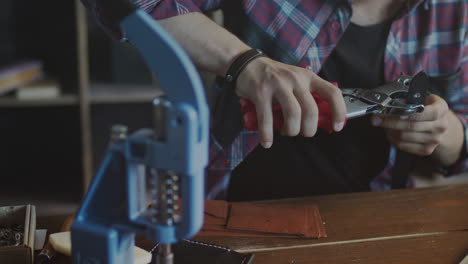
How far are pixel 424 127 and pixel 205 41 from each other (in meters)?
0.43

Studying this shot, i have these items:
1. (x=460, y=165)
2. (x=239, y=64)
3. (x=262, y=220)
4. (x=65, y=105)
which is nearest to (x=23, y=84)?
(x=65, y=105)

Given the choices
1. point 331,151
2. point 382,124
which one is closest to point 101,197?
point 382,124

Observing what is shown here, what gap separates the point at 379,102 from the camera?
36.1 inches

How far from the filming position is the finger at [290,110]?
2.61 feet

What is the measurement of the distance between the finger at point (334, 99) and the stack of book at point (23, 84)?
3.83ft

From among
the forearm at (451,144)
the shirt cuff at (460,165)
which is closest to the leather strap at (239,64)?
the forearm at (451,144)

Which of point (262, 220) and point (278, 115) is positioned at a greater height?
point (278, 115)

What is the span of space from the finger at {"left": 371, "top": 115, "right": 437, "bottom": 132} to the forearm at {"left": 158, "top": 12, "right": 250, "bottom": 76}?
0.27 m

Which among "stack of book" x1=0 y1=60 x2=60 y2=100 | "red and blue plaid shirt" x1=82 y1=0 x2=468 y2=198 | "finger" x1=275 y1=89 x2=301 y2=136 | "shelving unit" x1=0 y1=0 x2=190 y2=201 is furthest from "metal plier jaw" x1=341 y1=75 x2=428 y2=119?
"stack of book" x1=0 y1=60 x2=60 y2=100

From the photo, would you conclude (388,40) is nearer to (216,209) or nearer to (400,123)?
(400,123)

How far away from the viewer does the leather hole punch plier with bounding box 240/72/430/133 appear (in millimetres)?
852

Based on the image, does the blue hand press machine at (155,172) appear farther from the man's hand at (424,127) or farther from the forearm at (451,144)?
the forearm at (451,144)

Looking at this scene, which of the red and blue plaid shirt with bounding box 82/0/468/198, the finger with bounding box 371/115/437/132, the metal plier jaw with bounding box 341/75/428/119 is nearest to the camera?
the metal plier jaw with bounding box 341/75/428/119

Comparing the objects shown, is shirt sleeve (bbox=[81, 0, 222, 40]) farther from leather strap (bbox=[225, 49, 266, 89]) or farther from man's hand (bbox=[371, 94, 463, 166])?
man's hand (bbox=[371, 94, 463, 166])
